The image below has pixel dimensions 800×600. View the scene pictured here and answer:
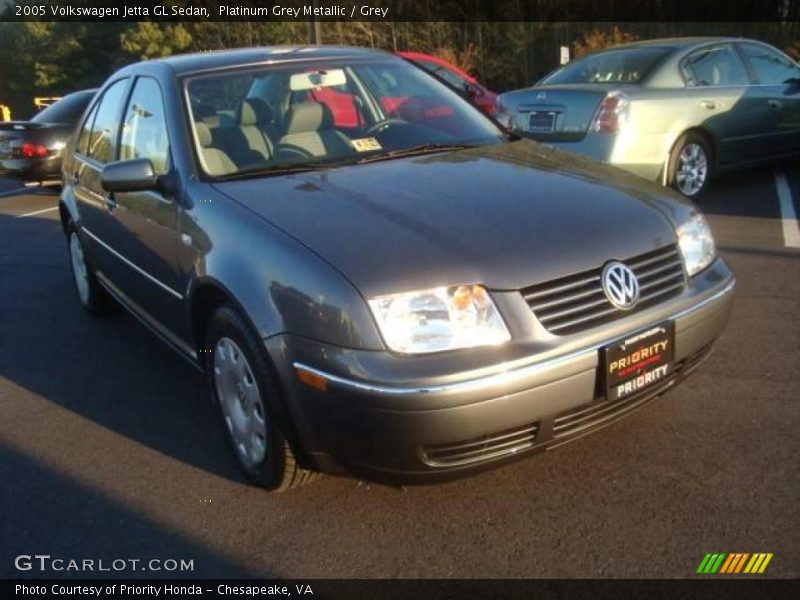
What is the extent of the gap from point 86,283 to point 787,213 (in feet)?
18.6

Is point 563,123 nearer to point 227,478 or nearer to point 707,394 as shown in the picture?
point 707,394

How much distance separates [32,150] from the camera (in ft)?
34.5

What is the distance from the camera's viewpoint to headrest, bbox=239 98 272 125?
361 cm

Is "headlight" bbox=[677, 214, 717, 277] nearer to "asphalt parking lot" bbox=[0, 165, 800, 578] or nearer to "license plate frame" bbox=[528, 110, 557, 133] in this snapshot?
"asphalt parking lot" bbox=[0, 165, 800, 578]

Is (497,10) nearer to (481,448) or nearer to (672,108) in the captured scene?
(672,108)

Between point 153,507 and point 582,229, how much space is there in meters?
1.90

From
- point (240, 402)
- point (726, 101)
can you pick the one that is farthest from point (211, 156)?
point (726, 101)

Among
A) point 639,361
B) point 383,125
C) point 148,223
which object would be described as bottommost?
point 639,361

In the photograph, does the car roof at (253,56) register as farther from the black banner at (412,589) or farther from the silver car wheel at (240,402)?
the black banner at (412,589)

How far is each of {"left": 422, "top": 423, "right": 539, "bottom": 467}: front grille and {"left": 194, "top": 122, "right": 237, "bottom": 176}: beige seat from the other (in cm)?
156

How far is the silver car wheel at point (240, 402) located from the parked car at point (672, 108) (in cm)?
407

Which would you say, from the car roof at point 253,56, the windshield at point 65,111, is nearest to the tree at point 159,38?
the windshield at point 65,111

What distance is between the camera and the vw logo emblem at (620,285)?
2.57 m

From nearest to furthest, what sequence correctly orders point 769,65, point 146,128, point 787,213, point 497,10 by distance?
point 146,128 < point 787,213 < point 769,65 < point 497,10
